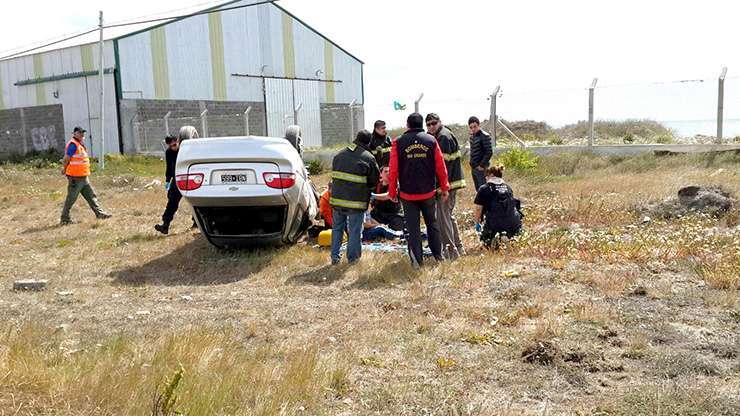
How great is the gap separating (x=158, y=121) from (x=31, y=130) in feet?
26.4

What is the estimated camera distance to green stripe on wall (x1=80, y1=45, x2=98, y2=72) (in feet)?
87.4

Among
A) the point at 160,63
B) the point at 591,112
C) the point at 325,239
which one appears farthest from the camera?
the point at 160,63

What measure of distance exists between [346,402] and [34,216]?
11907mm

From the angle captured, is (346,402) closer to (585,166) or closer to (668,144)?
(585,166)

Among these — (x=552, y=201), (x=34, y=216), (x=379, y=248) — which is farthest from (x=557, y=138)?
(x=34, y=216)

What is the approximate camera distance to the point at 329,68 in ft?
109

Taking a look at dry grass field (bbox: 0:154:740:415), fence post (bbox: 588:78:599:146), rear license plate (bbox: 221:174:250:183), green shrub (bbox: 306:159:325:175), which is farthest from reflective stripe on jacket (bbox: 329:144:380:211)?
green shrub (bbox: 306:159:325:175)

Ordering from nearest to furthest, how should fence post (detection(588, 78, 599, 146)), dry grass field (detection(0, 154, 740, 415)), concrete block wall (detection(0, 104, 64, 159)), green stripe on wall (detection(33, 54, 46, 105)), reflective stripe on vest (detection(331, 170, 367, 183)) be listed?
dry grass field (detection(0, 154, 740, 415))
reflective stripe on vest (detection(331, 170, 367, 183))
fence post (detection(588, 78, 599, 146))
concrete block wall (detection(0, 104, 64, 159))
green stripe on wall (detection(33, 54, 46, 105))

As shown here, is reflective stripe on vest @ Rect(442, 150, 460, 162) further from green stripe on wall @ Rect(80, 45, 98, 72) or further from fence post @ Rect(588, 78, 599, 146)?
green stripe on wall @ Rect(80, 45, 98, 72)

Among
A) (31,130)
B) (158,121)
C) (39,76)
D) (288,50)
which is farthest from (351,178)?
(31,130)

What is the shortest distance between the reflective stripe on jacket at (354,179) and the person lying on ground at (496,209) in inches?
53.8

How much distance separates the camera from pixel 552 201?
11.5 metres

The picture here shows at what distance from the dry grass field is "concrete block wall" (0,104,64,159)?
68.2ft

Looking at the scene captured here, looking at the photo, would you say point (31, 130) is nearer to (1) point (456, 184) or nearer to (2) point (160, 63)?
(2) point (160, 63)
